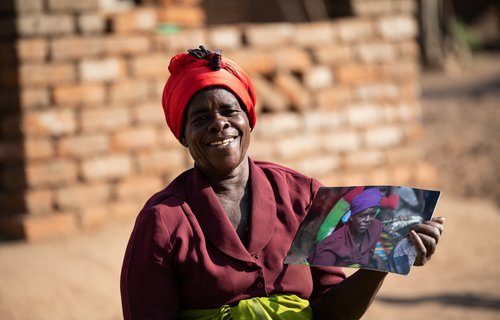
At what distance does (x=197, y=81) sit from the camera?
8.46 feet

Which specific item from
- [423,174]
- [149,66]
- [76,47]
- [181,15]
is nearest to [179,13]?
[181,15]

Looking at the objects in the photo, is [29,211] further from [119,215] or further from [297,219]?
[297,219]

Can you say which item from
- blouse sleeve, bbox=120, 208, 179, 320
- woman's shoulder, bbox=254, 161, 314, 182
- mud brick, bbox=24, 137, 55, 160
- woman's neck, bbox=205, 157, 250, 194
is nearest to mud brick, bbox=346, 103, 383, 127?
mud brick, bbox=24, 137, 55, 160

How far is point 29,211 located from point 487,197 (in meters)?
5.06

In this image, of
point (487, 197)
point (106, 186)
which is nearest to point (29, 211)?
point (106, 186)

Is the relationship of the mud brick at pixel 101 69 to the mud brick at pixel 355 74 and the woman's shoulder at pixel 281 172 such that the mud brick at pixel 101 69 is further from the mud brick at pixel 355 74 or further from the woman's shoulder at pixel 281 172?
the woman's shoulder at pixel 281 172

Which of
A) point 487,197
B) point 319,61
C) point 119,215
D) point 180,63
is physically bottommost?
point 487,197

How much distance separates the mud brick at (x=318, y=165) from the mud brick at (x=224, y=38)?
117 cm

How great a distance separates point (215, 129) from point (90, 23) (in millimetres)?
3931

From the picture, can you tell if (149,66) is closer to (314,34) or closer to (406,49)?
(314,34)

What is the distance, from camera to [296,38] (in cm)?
733

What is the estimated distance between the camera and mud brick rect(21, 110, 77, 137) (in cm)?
602

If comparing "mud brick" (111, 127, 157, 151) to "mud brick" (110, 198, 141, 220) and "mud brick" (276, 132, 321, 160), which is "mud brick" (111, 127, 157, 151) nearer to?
"mud brick" (110, 198, 141, 220)

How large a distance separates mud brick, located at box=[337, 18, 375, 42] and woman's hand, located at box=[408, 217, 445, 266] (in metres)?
5.37
